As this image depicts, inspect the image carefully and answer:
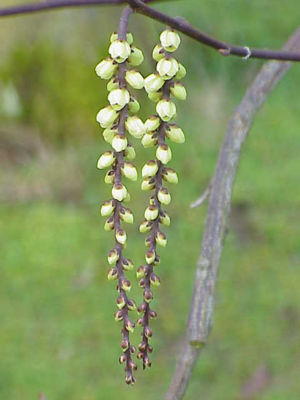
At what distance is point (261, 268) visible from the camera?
229cm

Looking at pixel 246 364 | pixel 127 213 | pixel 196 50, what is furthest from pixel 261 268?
pixel 127 213

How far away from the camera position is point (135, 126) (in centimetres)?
55

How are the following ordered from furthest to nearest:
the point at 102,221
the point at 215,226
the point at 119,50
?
the point at 102,221 → the point at 215,226 → the point at 119,50

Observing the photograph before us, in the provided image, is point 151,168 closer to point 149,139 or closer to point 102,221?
point 149,139

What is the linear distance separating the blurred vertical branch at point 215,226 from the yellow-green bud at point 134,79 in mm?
349

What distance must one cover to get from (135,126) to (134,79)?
36 mm

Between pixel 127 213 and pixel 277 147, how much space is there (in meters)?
2.39

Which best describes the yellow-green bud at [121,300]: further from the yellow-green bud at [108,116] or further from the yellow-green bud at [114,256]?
the yellow-green bud at [108,116]

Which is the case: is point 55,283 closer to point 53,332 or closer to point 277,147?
point 53,332

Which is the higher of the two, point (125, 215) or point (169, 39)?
point (169, 39)

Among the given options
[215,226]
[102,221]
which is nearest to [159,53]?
[215,226]

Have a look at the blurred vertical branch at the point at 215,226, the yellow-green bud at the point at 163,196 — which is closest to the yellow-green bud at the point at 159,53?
the yellow-green bud at the point at 163,196

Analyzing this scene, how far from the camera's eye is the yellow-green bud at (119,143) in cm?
54

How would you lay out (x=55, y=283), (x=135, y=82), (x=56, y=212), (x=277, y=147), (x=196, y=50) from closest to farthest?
(x=135, y=82), (x=55, y=283), (x=56, y=212), (x=277, y=147), (x=196, y=50)
